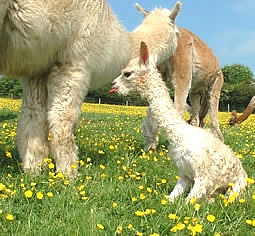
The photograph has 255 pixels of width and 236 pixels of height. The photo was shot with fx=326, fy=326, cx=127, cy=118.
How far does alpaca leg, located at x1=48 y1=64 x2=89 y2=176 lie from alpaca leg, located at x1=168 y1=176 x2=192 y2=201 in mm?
1110

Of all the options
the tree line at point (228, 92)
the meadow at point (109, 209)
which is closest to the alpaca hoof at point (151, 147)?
the meadow at point (109, 209)

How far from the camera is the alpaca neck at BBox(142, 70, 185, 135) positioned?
3123mm

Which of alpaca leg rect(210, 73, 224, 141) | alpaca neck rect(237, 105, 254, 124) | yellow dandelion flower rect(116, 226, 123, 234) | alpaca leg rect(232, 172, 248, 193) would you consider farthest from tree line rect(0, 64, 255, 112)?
yellow dandelion flower rect(116, 226, 123, 234)

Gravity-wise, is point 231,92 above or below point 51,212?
above

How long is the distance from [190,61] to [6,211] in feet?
13.9

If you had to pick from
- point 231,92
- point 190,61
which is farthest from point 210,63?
point 231,92

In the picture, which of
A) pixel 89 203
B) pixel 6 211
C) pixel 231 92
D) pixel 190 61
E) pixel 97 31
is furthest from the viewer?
pixel 231 92

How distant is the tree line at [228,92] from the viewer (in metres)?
40.4

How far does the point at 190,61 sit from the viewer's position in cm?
570

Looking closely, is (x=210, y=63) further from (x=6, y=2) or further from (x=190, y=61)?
(x=6, y=2)

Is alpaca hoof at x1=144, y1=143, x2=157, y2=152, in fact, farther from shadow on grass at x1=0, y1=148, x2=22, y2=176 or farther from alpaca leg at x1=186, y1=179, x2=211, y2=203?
alpaca leg at x1=186, y1=179, x2=211, y2=203

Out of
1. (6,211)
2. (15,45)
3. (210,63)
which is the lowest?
(6,211)

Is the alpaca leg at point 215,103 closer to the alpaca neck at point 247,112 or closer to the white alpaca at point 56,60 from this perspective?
the white alpaca at point 56,60

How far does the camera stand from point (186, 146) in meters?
2.96
